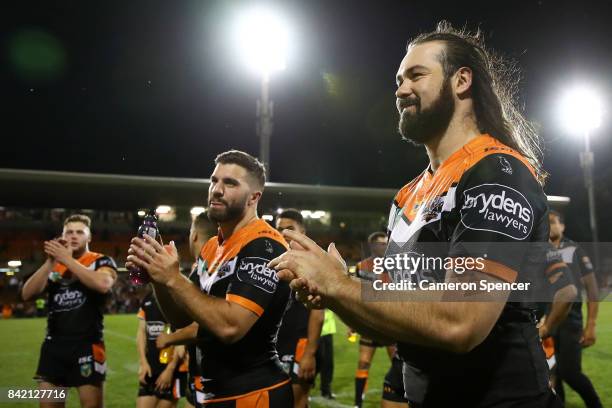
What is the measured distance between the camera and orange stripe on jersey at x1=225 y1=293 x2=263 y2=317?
3025 mm

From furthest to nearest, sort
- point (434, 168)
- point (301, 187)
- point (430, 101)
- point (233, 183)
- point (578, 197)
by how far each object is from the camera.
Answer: point (578, 197)
point (301, 187)
point (233, 183)
point (434, 168)
point (430, 101)

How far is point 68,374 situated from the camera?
5.71 metres

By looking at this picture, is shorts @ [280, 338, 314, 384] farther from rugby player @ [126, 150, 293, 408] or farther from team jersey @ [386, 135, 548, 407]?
team jersey @ [386, 135, 548, 407]

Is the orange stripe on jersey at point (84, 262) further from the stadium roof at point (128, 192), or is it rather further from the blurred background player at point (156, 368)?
the stadium roof at point (128, 192)

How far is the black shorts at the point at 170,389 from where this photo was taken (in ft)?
20.1

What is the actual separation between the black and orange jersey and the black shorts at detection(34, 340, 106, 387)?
293 cm

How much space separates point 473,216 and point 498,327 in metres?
0.38

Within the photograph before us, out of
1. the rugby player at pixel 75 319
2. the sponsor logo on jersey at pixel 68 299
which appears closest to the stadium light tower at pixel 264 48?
the rugby player at pixel 75 319

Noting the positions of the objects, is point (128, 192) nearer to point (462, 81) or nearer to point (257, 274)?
point (257, 274)

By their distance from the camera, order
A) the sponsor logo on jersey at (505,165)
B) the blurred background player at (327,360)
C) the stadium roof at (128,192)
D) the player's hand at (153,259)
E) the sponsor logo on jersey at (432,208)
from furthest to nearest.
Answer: the stadium roof at (128,192), the blurred background player at (327,360), the player's hand at (153,259), the sponsor logo on jersey at (432,208), the sponsor logo on jersey at (505,165)

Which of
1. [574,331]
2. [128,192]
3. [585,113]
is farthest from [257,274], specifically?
[585,113]

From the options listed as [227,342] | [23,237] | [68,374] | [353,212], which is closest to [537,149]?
[227,342]

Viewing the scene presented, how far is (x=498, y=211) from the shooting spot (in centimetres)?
151

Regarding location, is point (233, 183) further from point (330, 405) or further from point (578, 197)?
point (578, 197)
